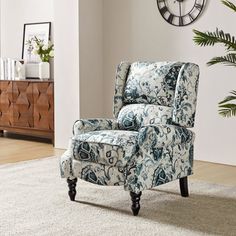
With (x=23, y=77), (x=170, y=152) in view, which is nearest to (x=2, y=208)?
(x=170, y=152)

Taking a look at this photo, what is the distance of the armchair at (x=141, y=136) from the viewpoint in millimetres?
3209

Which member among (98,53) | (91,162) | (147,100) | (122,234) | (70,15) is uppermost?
(70,15)

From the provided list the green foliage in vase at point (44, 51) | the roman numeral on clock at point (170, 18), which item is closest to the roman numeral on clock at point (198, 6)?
the roman numeral on clock at point (170, 18)

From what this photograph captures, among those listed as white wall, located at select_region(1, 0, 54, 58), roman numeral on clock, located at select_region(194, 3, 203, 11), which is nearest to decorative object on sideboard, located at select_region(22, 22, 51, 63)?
white wall, located at select_region(1, 0, 54, 58)

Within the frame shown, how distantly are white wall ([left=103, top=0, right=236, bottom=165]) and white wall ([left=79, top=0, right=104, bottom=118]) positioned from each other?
71mm

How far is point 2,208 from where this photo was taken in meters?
3.40

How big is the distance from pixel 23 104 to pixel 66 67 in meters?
0.88

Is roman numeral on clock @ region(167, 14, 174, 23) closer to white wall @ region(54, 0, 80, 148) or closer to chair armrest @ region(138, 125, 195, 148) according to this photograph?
white wall @ region(54, 0, 80, 148)

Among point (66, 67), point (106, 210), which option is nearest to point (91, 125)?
point (106, 210)

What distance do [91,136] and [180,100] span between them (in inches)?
26.2

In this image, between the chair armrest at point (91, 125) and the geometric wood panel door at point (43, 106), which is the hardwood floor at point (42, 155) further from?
the chair armrest at point (91, 125)

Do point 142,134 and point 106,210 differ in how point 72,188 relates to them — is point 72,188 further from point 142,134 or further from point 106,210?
point 142,134

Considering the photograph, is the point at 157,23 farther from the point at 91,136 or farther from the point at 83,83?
the point at 91,136

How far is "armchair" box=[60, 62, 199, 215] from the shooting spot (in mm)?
3209
